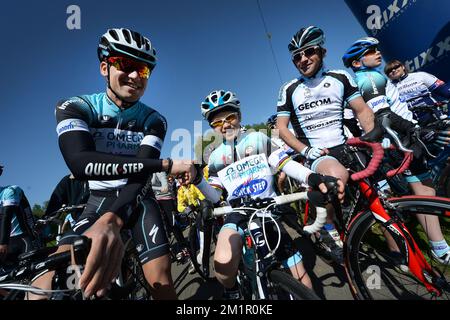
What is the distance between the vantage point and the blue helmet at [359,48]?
12.1ft

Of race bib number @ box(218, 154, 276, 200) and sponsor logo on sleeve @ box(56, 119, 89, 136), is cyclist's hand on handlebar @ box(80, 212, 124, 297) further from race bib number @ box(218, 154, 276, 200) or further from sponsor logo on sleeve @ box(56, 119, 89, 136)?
race bib number @ box(218, 154, 276, 200)

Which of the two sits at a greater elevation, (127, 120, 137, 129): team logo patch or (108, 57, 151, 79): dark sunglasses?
(108, 57, 151, 79): dark sunglasses

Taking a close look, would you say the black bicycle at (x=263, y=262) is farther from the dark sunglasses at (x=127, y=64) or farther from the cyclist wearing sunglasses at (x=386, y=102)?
the cyclist wearing sunglasses at (x=386, y=102)

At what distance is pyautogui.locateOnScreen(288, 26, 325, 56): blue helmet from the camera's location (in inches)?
121

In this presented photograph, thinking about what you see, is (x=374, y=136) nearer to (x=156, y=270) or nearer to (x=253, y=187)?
(x=253, y=187)

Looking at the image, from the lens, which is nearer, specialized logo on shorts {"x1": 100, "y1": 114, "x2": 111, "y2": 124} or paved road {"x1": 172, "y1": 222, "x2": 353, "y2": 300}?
specialized logo on shorts {"x1": 100, "y1": 114, "x2": 111, "y2": 124}

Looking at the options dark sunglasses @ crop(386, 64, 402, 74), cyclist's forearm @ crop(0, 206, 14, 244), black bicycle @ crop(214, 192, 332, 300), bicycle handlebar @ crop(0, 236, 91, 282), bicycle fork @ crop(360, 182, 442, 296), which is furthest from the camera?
dark sunglasses @ crop(386, 64, 402, 74)

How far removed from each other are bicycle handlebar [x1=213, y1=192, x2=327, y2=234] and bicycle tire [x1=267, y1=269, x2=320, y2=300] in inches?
16.4

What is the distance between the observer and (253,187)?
2566 millimetres

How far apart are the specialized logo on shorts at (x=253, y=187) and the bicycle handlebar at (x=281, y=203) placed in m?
0.29

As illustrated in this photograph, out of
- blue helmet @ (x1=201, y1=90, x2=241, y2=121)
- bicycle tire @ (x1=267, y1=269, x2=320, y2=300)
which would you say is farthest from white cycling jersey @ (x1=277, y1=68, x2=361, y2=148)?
bicycle tire @ (x1=267, y1=269, x2=320, y2=300)

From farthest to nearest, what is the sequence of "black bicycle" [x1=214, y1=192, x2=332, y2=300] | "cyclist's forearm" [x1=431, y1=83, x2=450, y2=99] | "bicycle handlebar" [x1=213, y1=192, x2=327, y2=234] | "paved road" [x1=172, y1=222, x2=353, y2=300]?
"cyclist's forearm" [x1=431, y1=83, x2=450, y2=99] → "paved road" [x1=172, y1=222, x2=353, y2=300] → "black bicycle" [x1=214, y1=192, x2=332, y2=300] → "bicycle handlebar" [x1=213, y1=192, x2=327, y2=234]
